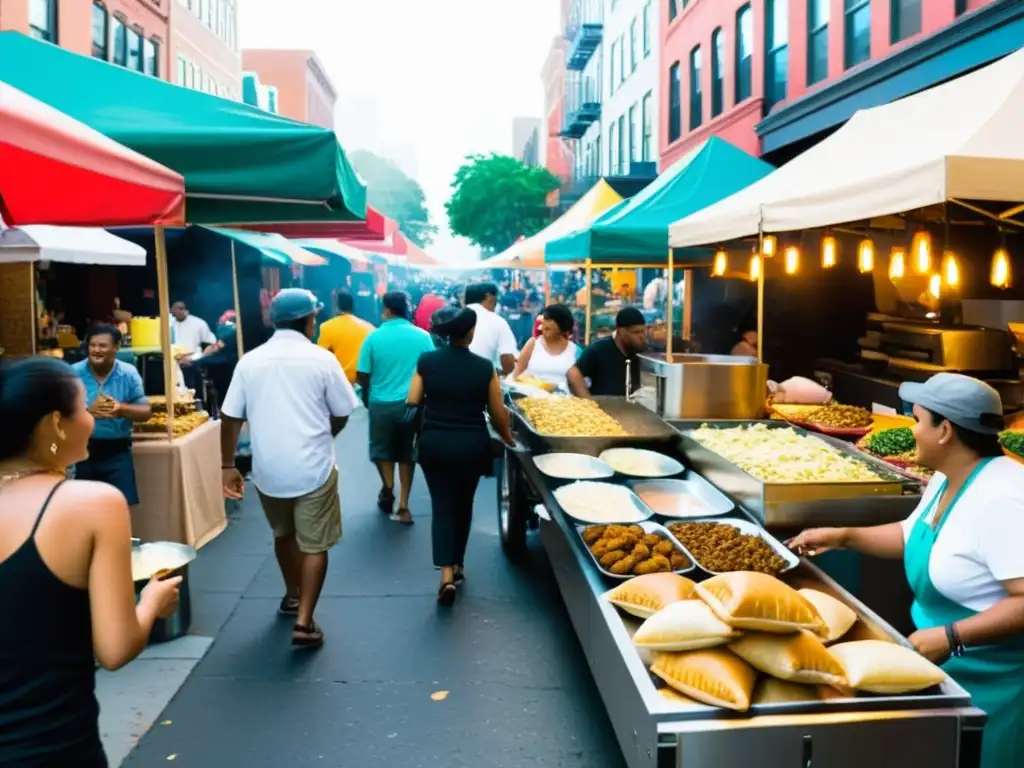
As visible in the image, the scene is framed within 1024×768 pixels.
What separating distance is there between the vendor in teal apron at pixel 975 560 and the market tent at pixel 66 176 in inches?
137

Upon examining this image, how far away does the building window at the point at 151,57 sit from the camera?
2658cm

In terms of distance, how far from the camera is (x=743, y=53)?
2127cm

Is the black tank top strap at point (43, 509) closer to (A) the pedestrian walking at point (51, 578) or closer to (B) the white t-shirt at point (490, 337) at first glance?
(A) the pedestrian walking at point (51, 578)

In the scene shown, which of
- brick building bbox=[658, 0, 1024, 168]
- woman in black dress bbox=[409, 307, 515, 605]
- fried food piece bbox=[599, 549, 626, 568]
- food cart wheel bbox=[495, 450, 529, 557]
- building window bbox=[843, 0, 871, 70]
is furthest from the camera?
building window bbox=[843, 0, 871, 70]

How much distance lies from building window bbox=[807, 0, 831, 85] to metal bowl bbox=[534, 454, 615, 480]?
12818 mm

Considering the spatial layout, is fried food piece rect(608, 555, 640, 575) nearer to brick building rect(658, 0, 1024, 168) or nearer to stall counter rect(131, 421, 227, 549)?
stall counter rect(131, 421, 227, 549)

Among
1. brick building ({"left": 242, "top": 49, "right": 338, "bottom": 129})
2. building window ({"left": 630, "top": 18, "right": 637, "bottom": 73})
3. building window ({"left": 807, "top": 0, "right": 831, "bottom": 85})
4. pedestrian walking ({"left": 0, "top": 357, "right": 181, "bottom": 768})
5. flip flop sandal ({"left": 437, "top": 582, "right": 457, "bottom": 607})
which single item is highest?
brick building ({"left": 242, "top": 49, "right": 338, "bottom": 129})

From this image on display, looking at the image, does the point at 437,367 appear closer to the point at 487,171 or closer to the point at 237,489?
the point at 237,489

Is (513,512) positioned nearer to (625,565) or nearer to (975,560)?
(625,565)

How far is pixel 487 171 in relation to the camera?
1924 inches

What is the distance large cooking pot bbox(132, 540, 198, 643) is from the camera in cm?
516

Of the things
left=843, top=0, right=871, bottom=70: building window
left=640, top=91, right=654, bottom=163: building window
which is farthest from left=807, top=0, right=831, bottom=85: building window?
left=640, top=91, right=654, bottom=163: building window

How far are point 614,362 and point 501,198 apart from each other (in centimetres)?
4077

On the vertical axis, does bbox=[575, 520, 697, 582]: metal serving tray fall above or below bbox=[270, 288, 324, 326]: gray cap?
below
